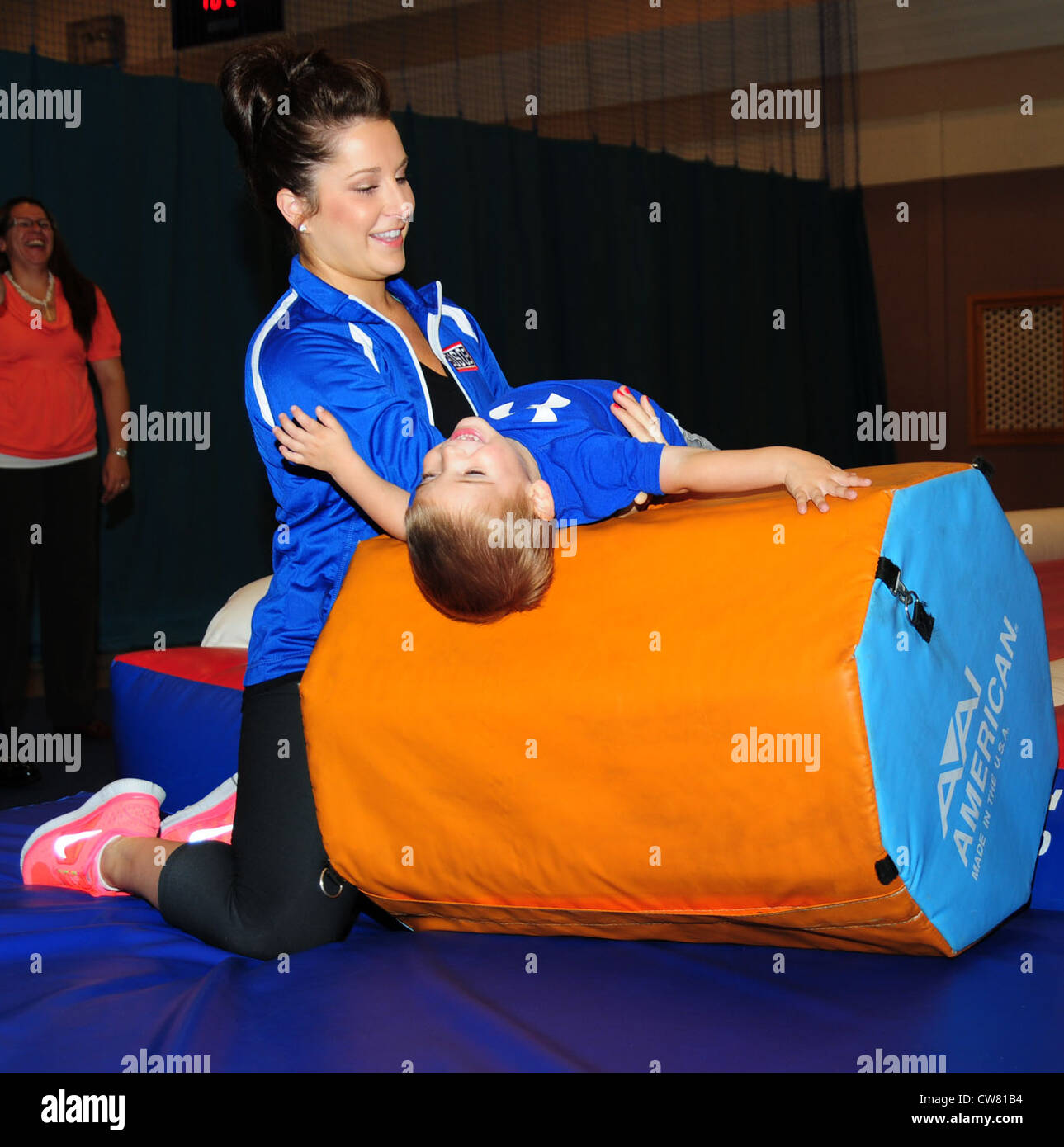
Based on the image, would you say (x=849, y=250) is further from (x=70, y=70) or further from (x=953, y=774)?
(x=953, y=774)

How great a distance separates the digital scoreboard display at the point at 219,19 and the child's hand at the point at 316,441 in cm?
250

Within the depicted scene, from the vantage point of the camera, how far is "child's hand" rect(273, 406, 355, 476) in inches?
53.6

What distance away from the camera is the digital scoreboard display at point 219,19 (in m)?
3.48

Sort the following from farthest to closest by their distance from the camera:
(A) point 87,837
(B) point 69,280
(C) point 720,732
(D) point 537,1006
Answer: (B) point 69,280
(A) point 87,837
(D) point 537,1006
(C) point 720,732

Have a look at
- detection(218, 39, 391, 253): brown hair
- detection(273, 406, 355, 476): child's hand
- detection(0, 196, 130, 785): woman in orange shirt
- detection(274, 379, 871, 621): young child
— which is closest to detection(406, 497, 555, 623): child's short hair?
detection(274, 379, 871, 621): young child

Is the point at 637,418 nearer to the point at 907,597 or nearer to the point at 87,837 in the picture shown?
the point at 907,597

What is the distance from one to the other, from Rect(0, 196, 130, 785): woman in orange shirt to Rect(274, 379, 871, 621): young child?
2.00 metres

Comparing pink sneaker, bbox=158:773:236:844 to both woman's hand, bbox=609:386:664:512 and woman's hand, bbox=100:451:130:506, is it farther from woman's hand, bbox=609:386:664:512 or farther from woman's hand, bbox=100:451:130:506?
woman's hand, bbox=100:451:130:506

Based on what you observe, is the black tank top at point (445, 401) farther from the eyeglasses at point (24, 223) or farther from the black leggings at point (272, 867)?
the eyeglasses at point (24, 223)

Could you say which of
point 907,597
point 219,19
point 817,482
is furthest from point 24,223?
point 907,597

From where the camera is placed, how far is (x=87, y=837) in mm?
1740

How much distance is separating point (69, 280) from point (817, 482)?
8.62ft

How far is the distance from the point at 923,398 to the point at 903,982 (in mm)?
6725

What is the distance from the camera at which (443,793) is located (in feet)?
4.11
